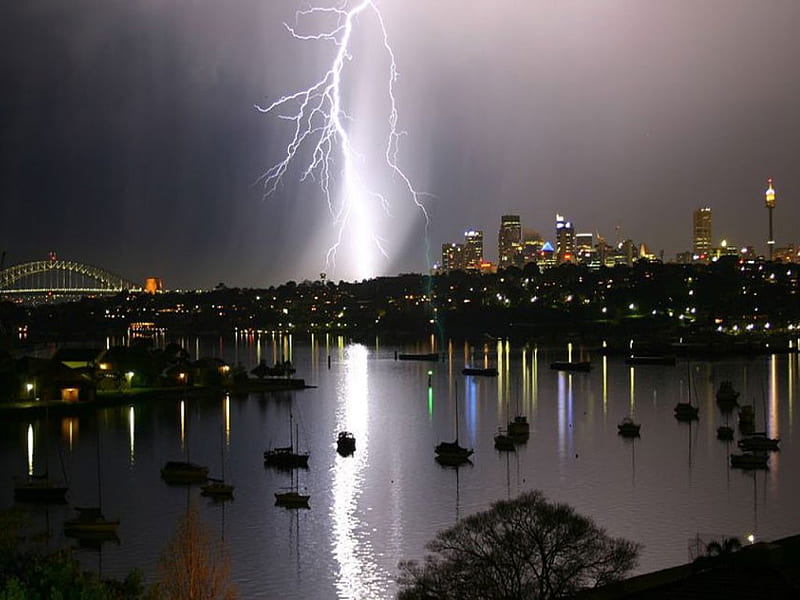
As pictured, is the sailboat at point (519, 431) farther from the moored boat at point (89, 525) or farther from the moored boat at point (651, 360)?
the moored boat at point (651, 360)

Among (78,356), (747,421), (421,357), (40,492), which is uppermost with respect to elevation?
(78,356)

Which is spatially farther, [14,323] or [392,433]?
[14,323]

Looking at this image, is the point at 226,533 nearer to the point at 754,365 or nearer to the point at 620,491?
the point at 620,491

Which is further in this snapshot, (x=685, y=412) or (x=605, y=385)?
(x=605, y=385)

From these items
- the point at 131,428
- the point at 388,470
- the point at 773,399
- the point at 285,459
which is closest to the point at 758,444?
the point at 388,470

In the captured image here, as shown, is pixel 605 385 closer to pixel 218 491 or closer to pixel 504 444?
pixel 504 444

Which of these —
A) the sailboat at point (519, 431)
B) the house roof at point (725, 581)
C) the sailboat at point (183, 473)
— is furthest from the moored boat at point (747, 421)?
the house roof at point (725, 581)

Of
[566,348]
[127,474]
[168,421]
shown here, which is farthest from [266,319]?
[127,474]
